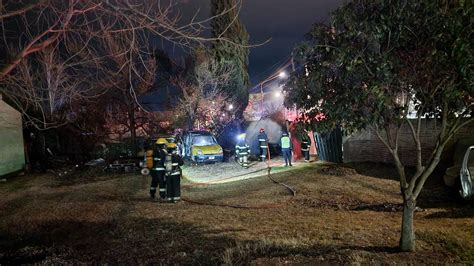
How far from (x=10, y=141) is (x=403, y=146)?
20.3 meters

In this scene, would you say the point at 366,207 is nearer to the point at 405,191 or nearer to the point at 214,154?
the point at 405,191

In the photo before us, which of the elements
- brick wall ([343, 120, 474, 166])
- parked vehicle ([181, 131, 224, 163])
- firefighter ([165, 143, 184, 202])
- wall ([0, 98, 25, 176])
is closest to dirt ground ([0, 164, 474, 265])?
firefighter ([165, 143, 184, 202])

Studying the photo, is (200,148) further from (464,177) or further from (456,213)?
(456,213)

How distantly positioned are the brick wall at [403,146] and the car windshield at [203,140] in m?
8.77

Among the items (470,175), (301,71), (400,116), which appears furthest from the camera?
(470,175)

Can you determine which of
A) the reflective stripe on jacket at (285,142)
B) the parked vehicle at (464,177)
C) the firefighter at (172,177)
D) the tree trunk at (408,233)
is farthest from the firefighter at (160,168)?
the parked vehicle at (464,177)

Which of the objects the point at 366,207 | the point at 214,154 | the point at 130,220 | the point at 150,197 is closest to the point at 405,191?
the point at 366,207

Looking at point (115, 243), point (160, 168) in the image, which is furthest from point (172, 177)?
point (115, 243)

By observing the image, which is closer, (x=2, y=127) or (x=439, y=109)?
(x=439, y=109)

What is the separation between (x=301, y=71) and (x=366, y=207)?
5223mm

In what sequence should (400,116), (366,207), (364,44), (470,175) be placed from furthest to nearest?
(366,207) < (470,175) < (400,116) < (364,44)

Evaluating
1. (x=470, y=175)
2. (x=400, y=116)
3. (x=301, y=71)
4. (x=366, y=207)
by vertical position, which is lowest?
(x=366, y=207)

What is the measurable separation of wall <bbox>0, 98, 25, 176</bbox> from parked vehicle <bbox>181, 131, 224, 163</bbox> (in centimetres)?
934

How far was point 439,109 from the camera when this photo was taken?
233 inches
